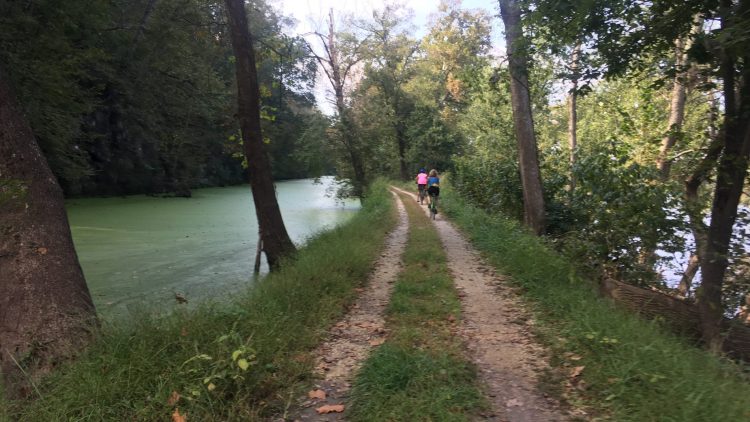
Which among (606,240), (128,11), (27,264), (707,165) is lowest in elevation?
(606,240)

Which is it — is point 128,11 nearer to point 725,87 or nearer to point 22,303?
point 22,303

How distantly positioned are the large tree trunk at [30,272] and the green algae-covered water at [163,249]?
0.74 m

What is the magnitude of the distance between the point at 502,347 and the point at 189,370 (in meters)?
2.97

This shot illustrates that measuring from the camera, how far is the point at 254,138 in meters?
9.12

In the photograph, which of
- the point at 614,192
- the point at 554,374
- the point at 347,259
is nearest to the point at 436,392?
the point at 554,374

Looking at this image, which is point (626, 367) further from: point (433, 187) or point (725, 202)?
point (433, 187)

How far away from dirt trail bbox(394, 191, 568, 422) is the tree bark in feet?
6.78

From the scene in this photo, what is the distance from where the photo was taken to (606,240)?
7.71 metres

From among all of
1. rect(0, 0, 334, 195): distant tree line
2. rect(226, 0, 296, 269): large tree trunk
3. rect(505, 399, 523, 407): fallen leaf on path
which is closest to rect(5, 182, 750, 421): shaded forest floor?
rect(505, 399, 523, 407): fallen leaf on path

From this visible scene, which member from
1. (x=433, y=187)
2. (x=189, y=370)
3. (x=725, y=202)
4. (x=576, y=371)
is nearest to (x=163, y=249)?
(x=433, y=187)

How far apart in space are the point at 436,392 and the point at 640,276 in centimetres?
514

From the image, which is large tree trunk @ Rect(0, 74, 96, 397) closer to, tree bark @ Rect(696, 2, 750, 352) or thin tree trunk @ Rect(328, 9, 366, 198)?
tree bark @ Rect(696, 2, 750, 352)

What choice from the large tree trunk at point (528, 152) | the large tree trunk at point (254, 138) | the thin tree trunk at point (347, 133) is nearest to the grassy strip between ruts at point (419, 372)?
the large tree trunk at point (254, 138)

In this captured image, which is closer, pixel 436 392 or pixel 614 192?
pixel 436 392
